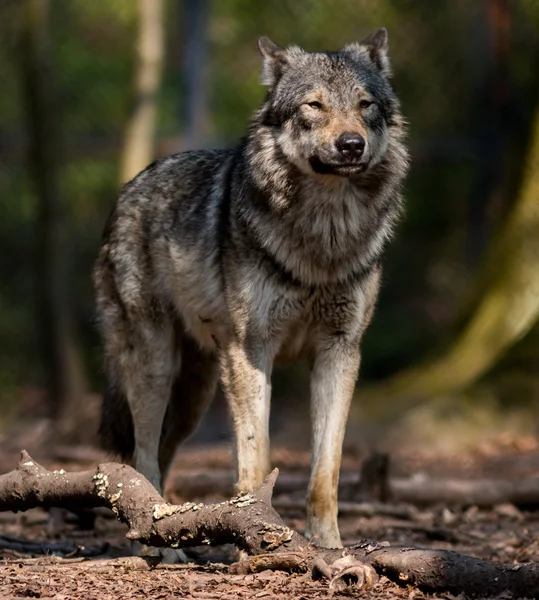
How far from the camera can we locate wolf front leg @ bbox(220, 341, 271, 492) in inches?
192

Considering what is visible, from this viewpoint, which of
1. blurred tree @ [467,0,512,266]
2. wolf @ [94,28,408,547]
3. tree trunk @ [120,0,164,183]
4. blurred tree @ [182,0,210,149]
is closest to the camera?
wolf @ [94,28,408,547]

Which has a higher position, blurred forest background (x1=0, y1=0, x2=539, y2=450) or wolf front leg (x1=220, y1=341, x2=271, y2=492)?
blurred forest background (x1=0, y1=0, x2=539, y2=450)

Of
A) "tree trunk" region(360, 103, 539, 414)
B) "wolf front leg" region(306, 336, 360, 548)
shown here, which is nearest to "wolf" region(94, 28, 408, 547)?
"wolf front leg" region(306, 336, 360, 548)

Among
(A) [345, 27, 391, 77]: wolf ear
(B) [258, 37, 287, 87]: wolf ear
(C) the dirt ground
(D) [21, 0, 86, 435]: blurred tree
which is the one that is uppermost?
(D) [21, 0, 86, 435]: blurred tree

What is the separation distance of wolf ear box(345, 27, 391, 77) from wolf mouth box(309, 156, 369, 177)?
2.70 feet

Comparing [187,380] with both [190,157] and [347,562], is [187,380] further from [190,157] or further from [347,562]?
[347,562]

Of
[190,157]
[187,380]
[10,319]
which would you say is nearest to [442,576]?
[187,380]

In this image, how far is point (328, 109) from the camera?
191 inches

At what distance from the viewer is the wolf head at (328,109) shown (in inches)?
187

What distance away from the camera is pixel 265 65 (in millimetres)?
5285

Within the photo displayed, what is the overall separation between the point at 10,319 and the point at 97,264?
12130 millimetres

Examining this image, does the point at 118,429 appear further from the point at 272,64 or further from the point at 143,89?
the point at 143,89

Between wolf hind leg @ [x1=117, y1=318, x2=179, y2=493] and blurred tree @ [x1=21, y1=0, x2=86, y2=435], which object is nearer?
wolf hind leg @ [x1=117, y1=318, x2=179, y2=493]

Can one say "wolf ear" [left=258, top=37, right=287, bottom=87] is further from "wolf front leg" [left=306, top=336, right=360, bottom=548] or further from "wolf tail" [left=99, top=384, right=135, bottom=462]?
"wolf tail" [left=99, top=384, right=135, bottom=462]
